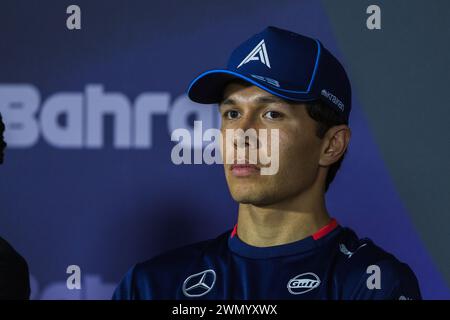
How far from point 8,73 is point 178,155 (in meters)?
0.53

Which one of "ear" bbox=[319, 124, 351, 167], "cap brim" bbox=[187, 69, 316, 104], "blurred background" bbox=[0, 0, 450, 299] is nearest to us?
"cap brim" bbox=[187, 69, 316, 104]

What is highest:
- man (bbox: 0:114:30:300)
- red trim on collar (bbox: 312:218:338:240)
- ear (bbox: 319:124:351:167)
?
ear (bbox: 319:124:351:167)

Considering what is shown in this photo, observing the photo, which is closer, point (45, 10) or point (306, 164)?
point (306, 164)

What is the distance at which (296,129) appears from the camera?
5.96 feet

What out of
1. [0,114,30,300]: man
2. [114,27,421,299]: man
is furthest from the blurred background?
[114,27,421,299]: man

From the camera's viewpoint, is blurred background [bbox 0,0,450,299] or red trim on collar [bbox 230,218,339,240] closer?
red trim on collar [bbox 230,218,339,240]

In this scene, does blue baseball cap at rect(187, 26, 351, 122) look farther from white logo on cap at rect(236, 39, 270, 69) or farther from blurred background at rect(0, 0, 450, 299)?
blurred background at rect(0, 0, 450, 299)

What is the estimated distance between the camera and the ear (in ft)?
6.14

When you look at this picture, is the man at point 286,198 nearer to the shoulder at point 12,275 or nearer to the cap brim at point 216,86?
the cap brim at point 216,86

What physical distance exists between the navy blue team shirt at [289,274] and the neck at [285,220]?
17mm

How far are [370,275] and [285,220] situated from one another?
23cm

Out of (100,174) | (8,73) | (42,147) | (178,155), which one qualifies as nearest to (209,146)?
(178,155)

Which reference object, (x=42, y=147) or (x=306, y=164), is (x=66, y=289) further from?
(x=306, y=164)

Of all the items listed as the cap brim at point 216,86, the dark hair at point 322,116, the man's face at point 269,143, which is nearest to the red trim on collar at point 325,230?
the man's face at point 269,143
